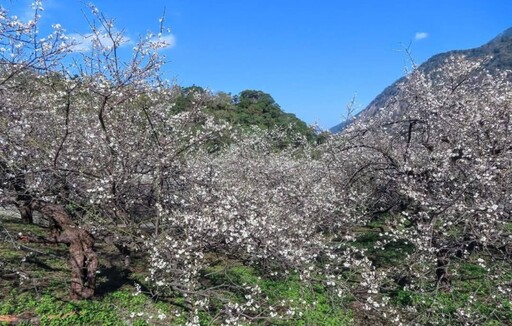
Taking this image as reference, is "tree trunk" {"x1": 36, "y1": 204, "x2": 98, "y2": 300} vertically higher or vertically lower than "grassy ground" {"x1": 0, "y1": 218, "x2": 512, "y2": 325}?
higher

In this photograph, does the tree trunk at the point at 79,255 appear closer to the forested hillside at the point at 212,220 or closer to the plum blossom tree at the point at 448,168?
the forested hillside at the point at 212,220

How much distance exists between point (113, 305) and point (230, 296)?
2.04 meters

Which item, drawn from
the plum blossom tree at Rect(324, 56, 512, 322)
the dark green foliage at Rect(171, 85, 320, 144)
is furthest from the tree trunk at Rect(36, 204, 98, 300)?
the dark green foliage at Rect(171, 85, 320, 144)

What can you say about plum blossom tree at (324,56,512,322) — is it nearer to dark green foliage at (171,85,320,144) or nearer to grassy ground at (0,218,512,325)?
grassy ground at (0,218,512,325)

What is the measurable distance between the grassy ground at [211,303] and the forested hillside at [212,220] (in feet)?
0.13

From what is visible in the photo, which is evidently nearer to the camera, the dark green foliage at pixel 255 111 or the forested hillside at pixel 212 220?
the forested hillside at pixel 212 220

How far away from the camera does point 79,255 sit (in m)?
7.39

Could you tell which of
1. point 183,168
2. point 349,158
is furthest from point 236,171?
point 183,168

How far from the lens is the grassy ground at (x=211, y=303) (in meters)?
7.05

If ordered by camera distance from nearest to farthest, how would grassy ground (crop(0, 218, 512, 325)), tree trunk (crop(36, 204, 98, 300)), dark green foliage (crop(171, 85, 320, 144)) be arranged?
grassy ground (crop(0, 218, 512, 325)), tree trunk (crop(36, 204, 98, 300)), dark green foliage (crop(171, 85, 320, 144))

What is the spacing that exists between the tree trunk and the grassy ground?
0.23 meters

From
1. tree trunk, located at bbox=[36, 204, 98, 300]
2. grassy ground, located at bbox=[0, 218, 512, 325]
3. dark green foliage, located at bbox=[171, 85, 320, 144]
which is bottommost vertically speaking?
grassy ground, located at bbox=[0, 218, 512, 325]

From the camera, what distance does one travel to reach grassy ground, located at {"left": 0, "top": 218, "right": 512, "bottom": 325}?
7.05 m

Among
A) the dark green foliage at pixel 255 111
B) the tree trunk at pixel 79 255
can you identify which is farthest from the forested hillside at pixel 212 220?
the dark green foliage at pixel 255 111
